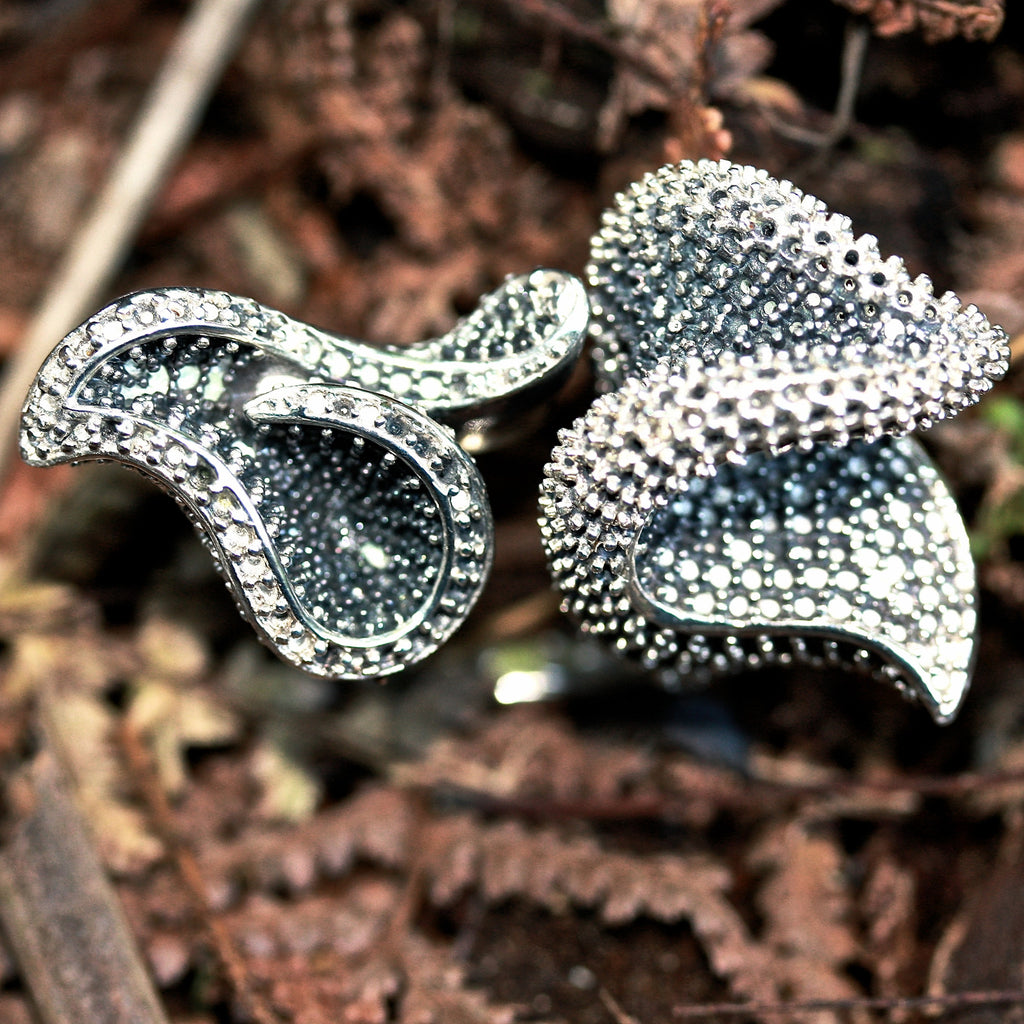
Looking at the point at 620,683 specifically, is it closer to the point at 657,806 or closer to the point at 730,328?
the point at 657,806

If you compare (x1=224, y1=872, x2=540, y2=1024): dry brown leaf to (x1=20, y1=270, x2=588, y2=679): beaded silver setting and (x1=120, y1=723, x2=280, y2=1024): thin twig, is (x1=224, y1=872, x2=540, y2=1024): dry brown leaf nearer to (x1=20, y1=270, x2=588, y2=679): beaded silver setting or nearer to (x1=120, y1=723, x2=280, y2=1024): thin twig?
(x1=120, y1=723, x2=280, y2=1024): thin twig

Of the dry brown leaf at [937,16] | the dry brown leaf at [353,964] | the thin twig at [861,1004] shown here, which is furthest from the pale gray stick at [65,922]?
the dry brown leaf at [937,16]

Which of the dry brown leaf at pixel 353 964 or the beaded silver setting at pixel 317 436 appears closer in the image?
the beaded silver setting at pixel 317 436

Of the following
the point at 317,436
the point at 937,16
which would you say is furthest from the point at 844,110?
the point at 317,436

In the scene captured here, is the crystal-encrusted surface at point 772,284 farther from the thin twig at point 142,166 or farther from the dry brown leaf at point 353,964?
the thin twig at point 142,166

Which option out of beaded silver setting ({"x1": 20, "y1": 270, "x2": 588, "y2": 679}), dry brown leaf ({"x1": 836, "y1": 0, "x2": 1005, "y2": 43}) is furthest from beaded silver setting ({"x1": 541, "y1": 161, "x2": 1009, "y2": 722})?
dry brown leaf ({"x1": 836, "y1": 0, "x2": 1005, "y2": 43})

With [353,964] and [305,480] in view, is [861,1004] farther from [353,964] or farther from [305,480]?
[305,480]

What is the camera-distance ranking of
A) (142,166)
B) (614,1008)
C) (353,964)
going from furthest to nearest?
1. (142,166)
2. (353,964)
3. (614,1008)
